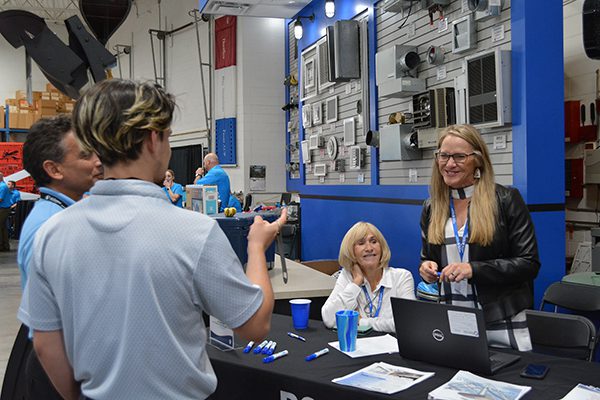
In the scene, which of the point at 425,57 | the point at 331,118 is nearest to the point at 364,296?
the point at 425,57

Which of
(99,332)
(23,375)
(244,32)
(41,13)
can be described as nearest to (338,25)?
(244,32)

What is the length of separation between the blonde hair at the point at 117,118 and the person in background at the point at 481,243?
152 centimetres

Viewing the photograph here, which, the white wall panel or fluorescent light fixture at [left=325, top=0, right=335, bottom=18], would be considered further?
fluorescent light fixture at [left=325, top=0, right=335, bottom=18]

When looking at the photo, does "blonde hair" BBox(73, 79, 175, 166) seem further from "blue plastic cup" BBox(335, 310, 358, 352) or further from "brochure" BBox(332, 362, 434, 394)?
"blue plastic cup" BBox(335, 310, 358, 352)

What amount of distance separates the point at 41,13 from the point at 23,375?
15.0 m

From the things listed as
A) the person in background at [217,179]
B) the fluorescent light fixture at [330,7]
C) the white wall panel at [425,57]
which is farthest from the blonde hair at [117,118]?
the person in background at [217,179]

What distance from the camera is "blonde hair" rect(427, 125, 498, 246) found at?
7.91ft

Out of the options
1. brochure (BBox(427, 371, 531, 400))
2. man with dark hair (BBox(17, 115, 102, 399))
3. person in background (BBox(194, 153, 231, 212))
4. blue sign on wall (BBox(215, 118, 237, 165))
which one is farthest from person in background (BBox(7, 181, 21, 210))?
brochure (BBox(427, 371, 531, 400))

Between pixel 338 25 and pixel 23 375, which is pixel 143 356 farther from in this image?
pixel 338 25

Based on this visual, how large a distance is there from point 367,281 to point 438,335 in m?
0.93

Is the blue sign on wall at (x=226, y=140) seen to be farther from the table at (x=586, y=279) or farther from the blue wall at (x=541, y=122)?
the table at (x=586, y=279)

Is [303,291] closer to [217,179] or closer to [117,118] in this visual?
[117,118]

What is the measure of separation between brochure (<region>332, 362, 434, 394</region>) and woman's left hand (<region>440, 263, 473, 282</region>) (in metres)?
0.46

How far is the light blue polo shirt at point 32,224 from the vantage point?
1583 mm
